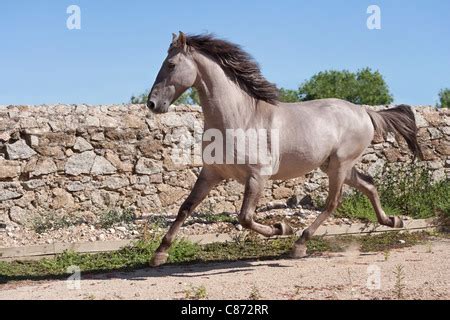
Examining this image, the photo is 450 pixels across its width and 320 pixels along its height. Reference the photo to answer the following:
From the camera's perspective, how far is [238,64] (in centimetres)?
667

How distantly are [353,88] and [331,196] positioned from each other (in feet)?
84.8

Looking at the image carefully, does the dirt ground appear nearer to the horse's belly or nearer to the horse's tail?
the horse's belly

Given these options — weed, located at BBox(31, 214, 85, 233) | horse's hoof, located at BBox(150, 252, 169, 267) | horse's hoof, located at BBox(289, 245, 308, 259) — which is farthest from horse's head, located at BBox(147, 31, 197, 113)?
weed, located at BBox(31, 214, 85, 233)

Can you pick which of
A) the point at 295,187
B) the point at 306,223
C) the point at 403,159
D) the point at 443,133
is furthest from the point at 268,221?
the point at 443,133

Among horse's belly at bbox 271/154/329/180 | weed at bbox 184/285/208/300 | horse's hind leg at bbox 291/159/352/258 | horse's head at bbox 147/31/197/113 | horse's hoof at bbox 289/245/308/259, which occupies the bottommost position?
horse's hoof at bbox 289/245/308/259

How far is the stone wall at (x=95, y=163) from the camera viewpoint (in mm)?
9336

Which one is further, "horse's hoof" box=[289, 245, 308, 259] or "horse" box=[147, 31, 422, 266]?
"horse's hoof" box=[289, 245, 308, 259]

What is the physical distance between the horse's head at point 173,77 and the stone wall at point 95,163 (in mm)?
3607

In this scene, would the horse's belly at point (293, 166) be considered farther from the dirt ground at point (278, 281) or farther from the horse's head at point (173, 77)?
the horse's head at point (173, 77)

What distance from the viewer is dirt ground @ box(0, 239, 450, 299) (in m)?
5.13

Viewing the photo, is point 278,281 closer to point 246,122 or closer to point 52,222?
point 246,122

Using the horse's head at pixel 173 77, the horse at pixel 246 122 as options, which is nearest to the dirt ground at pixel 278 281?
the horse at pixel 246 122

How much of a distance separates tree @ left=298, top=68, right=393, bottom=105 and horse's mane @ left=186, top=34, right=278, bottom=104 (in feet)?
83.2

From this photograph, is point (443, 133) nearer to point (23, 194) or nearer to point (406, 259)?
point (406, 259)
